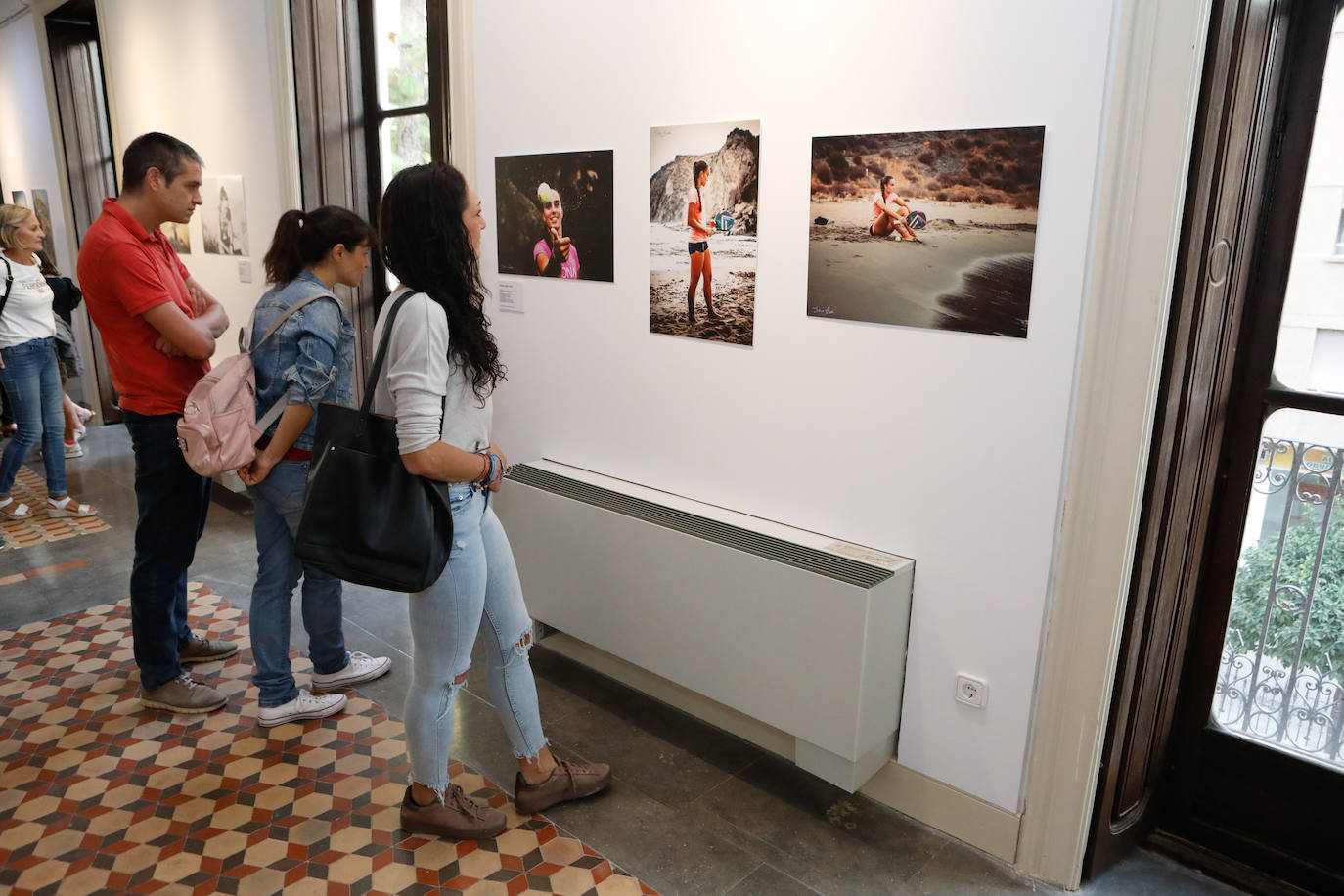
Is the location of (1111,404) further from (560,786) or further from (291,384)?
(291,384)

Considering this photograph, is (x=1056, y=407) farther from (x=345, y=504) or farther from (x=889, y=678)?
(x=345, y=504)

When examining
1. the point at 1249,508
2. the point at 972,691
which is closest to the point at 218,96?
the point at 972,691

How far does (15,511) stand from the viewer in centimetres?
501

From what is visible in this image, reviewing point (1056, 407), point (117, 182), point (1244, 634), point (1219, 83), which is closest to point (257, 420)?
point (1056, 407)

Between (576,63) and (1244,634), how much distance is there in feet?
8.73

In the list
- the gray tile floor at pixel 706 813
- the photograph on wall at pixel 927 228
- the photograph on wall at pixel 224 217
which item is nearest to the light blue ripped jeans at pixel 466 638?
the gray tile floor at pixel 706 813

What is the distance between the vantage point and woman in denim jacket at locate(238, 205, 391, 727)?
102 inches

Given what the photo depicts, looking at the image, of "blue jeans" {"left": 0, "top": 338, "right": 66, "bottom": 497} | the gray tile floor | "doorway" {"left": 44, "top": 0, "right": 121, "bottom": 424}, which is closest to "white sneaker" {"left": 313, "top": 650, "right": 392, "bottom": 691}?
the gray tile floor

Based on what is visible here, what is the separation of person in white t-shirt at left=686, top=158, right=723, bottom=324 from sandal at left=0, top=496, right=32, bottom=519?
14.3ft

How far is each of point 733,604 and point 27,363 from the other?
14.7 ft

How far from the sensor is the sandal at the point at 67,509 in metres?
4.99

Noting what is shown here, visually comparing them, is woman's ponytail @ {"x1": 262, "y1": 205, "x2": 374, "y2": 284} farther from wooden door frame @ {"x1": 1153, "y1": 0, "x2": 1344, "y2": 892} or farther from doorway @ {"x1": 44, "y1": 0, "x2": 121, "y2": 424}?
doorway @ {"x1": 44, "y1": 0, "x2": 121, "y2": 424}

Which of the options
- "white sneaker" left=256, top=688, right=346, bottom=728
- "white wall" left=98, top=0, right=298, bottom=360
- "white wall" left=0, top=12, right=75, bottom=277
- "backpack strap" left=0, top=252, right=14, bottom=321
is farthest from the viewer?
"white wall" left=0, top=12, right=75, bottom=277

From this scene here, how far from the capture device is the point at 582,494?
3.07 m
